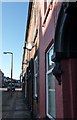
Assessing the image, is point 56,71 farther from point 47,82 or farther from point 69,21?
point 47,82

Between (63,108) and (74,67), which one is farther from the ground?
(74,67)

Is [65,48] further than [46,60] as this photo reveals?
No

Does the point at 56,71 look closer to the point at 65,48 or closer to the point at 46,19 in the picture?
the point at 65,48

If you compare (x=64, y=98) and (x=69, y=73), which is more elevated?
(x=69, y=73)

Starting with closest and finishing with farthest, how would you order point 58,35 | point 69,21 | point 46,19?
1. point 69,21
2. point 58,35
3. point 46,19

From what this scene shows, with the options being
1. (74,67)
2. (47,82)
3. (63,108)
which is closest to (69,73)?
(74,67)

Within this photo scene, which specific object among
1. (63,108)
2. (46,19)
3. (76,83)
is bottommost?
(63,108)

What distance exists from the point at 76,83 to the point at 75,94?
0.22m

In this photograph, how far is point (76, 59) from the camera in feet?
19.4

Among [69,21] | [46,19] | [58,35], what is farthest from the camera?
[46,19]

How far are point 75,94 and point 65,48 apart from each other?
0.95 m

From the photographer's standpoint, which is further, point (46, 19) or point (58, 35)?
point (46, 19)

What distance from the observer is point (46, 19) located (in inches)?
347

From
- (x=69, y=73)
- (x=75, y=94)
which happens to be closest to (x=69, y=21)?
(x=69, y=73)
